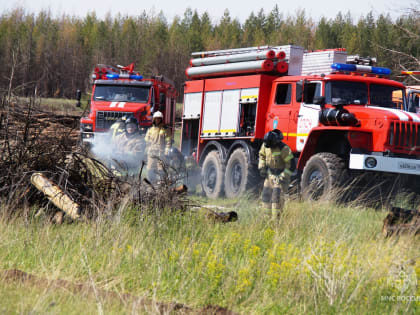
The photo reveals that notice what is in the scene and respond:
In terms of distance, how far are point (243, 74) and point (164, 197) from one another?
6.76 meters

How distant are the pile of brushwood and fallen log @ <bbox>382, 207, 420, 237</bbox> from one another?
108 inches

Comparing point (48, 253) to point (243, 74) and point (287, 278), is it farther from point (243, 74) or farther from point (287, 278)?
point (243, 74)

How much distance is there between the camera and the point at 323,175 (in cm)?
1115

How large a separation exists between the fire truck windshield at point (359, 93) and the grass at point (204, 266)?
4.58 meters

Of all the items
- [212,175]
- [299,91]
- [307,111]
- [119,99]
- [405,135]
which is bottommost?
[212,175]

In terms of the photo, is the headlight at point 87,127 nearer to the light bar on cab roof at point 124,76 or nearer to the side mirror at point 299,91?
the light bar on cab roof at point 124,76

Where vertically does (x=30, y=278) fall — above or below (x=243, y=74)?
below

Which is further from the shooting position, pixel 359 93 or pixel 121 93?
pixel 121 93

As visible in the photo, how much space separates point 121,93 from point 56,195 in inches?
482

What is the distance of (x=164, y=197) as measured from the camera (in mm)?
8273

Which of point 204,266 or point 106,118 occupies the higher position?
point 106,118

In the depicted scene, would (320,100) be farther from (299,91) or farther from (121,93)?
(121,93)

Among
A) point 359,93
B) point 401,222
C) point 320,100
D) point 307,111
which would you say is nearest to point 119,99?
point 307,111

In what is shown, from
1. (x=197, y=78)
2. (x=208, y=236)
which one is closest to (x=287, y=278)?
(x=208, y=236)
